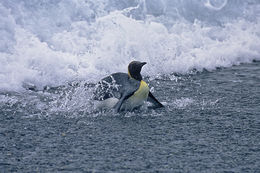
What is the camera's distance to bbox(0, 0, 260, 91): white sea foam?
24.3 ft

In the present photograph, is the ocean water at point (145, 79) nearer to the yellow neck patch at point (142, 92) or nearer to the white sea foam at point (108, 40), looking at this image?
the white sea foam at point (108, 40)

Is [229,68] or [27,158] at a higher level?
[229,68]

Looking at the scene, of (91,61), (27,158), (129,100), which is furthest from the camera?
(91,61)

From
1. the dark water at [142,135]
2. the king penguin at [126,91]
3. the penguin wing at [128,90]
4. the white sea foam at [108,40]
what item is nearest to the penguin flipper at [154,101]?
the king penguin at [126,91]

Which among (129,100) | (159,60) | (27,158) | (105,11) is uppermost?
(105,11)

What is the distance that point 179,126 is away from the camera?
16.5ft

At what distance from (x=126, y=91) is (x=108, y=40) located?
277 centimetres

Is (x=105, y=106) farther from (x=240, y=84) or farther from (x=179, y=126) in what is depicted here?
(x=240, y=84)

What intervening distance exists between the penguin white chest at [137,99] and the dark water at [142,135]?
0.14 m

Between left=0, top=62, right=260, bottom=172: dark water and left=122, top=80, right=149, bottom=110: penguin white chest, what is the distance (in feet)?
0.45

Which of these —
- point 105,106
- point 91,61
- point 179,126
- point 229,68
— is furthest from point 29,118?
point 229,68

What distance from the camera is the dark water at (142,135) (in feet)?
13.2

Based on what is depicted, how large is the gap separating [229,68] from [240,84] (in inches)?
58.9

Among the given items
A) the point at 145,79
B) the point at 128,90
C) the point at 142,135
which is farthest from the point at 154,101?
the point at 145,79
